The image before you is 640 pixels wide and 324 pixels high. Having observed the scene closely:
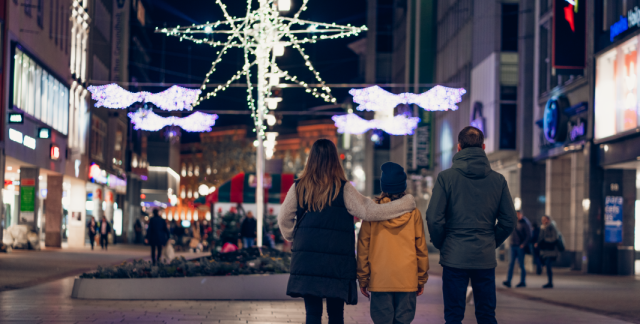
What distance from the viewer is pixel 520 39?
30.7 meters

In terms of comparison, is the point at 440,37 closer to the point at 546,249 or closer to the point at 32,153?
the point at 32,153

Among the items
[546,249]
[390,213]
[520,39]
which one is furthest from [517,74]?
[390,213]

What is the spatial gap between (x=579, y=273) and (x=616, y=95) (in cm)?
515

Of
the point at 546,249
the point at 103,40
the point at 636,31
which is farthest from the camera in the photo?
the point at 103,40

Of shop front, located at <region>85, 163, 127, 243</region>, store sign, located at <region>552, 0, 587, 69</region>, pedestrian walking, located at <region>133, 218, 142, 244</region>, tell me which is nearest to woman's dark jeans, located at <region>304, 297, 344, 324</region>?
store sign, located at <region>552, 0, 587, 69</region>

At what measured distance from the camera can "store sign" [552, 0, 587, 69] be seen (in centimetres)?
2430

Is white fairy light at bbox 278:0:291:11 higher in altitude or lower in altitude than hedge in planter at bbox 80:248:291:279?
higher

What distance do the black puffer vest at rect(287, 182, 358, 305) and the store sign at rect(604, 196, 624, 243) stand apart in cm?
1931

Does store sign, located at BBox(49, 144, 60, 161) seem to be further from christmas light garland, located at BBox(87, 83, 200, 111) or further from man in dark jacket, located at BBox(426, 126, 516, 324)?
man in dark jacket, located at BBox(426, 126, 516, 324)

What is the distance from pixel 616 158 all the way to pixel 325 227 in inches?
725

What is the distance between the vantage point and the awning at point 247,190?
105ft

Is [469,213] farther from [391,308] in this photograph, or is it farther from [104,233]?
[104,233]

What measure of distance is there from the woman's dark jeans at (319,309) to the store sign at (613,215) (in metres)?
19.2

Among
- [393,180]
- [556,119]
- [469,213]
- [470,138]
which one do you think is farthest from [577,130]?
[393,180]
